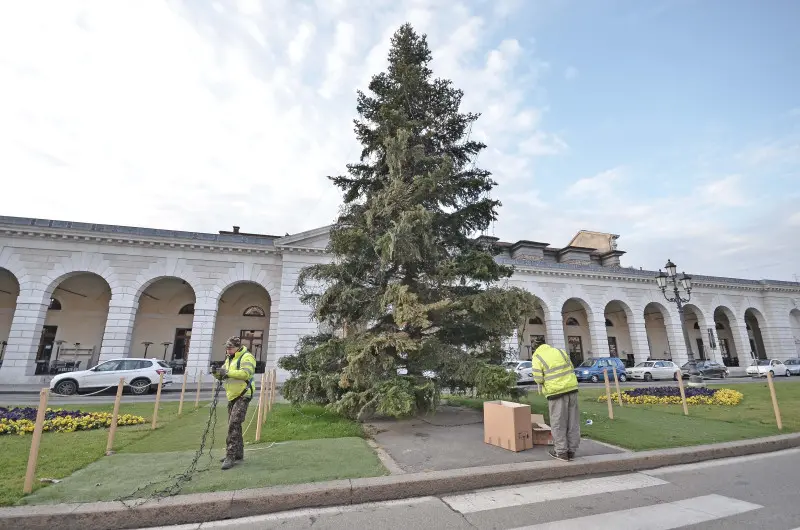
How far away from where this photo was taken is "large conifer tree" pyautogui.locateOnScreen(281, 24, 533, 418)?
7074 mm

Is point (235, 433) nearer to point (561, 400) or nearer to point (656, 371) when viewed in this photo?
point (561, 400)

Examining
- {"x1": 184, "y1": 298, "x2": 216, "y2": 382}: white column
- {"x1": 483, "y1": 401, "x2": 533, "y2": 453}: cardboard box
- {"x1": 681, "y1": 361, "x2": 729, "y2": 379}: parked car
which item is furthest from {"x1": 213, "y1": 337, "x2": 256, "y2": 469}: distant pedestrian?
{"x1": 681, "y1": 361, "x2": 729, "y2": 379}: parked car

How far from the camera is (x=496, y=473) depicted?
4.66 m

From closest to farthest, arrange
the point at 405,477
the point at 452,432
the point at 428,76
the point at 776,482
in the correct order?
the point at 405,477 → the point at 776,482 → the point at 452,432 → the point at 428,76

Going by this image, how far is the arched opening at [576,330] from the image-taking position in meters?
32.1

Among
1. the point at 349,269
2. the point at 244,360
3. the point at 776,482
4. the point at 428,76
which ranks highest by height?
the point at 428,76

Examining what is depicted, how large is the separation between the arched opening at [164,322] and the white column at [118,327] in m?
4.11

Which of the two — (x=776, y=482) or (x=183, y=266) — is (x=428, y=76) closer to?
(x=776, y=482)

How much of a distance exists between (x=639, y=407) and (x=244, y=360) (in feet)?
37.1

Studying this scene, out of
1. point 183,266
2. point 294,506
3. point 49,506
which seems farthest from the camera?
point 183,266

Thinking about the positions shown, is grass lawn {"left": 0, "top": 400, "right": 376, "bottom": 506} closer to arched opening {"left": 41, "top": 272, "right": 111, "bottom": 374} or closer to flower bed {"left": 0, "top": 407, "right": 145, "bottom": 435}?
flower bed {"left": 0, "top": 407, "right": 145, "bottom": 435}

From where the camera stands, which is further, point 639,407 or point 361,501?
point 639,407

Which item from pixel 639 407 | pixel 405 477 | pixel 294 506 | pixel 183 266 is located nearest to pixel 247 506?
pixel 294 506

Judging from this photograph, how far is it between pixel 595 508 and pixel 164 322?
2765cm
